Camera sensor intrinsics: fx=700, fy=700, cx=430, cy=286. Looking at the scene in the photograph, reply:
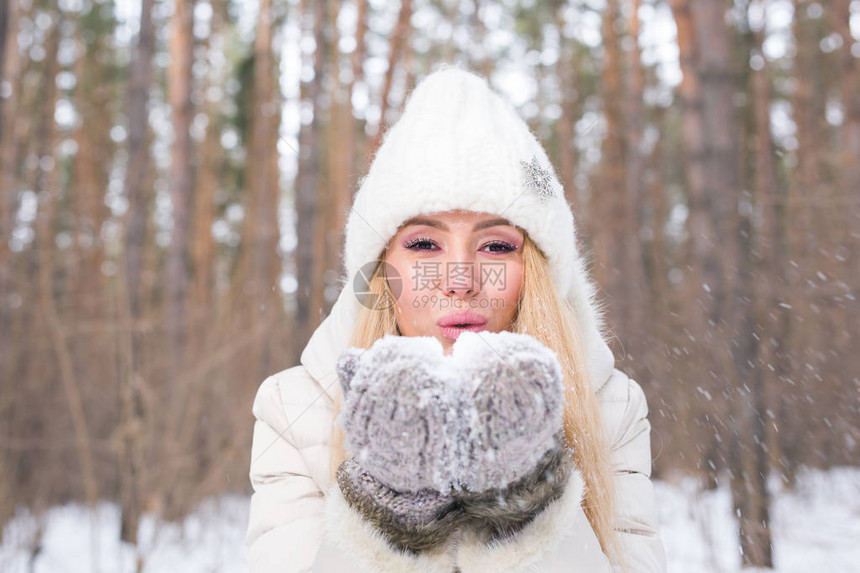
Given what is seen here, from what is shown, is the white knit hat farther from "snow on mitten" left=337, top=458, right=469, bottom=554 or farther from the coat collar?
"snow on mitten" left=337, top=458, right=469, bottom=554

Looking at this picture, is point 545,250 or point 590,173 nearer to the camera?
point 545,250

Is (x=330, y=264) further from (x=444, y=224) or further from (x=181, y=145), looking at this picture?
(x=444, y=224)

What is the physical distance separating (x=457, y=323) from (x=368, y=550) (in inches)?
19.6

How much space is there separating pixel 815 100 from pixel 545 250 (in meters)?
10.7

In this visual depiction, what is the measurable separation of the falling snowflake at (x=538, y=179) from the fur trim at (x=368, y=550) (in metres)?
0.80

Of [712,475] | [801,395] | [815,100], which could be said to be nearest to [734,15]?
[815,100]

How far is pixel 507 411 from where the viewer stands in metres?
1.07

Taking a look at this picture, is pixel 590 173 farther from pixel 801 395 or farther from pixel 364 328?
pixel 364 328

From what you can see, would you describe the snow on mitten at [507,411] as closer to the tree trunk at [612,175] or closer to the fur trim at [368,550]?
the fur trim at [368,550]

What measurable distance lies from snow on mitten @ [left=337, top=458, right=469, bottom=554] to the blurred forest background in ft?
1.96

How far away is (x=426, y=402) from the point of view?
42.1 inches

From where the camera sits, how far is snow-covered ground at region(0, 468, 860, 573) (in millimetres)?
3613

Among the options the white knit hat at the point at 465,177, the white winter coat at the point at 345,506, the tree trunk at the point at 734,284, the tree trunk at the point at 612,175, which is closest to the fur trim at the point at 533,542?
the white winter coat at the point at 345,506

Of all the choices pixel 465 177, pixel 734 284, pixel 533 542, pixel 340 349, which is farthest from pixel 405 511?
pixel 734 284
